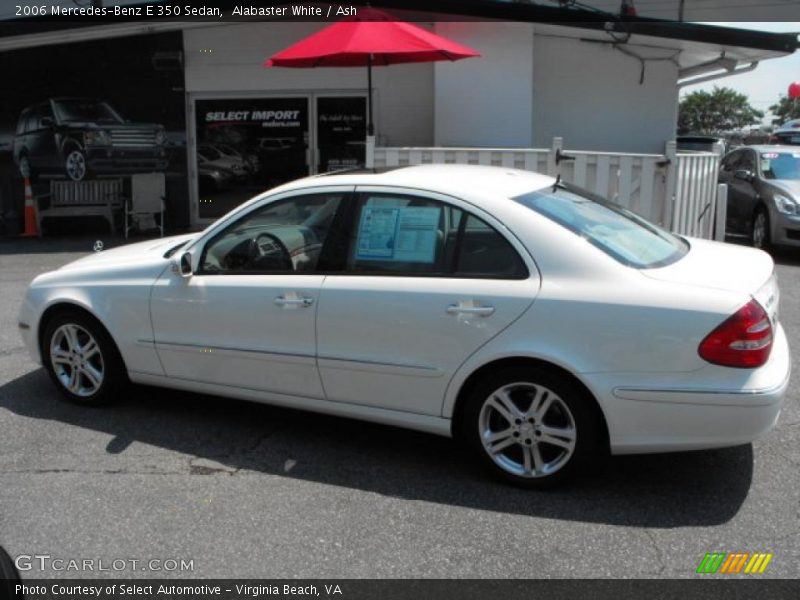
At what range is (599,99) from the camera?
39.2 feet

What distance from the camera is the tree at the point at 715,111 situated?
59.2m

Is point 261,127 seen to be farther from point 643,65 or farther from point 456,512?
point 456,512

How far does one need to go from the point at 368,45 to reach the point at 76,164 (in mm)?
7214

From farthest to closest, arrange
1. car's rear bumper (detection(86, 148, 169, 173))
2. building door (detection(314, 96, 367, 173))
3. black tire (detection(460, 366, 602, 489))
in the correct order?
car's rear bumper (detection(86, 148, 169, 173)) → building door (detection(314, 96, 367, 173)) → black tire (detection(460, 366, 602, 489))

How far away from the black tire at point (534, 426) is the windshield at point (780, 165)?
30.9ft

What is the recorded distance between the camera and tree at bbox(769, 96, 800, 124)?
59.8 metres

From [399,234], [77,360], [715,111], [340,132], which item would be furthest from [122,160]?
[715,111]

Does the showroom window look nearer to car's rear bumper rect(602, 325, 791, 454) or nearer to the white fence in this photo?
car's rear bumper rect(602, 325, 791, 454)

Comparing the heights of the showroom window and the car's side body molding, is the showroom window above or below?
above

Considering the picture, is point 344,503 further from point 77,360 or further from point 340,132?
point 340,132
